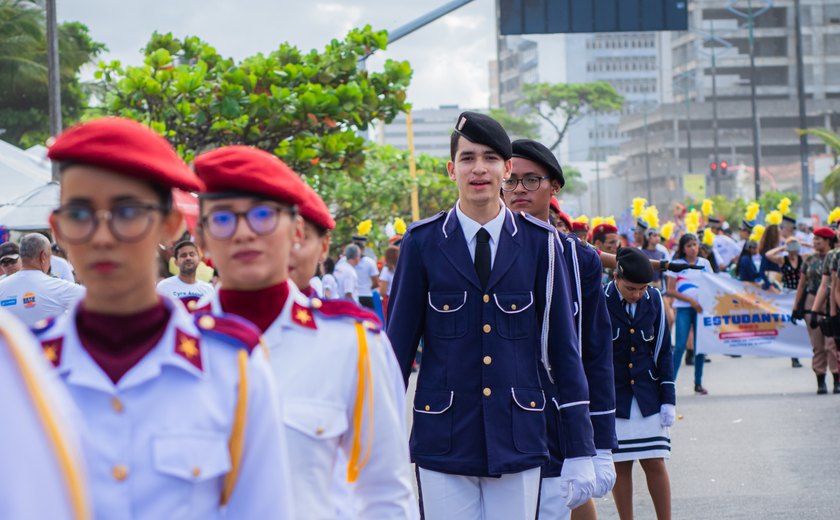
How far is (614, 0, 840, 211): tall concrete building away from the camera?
360 ft

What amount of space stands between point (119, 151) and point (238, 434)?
54cm

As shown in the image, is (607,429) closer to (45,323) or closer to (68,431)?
(45,323)

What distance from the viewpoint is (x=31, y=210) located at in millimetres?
18500

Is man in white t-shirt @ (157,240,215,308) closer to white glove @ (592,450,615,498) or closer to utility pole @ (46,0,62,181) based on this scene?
white glove @ (592,450,615,498)

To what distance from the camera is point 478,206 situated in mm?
5109

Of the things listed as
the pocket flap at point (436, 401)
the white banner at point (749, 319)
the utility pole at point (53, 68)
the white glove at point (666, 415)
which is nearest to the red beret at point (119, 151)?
the pocket flap at point (436, 401)

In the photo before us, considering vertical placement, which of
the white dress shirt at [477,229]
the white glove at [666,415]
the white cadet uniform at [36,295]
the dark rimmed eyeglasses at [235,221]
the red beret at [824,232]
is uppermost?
the dark rimmed eyeglasses at [235,221]

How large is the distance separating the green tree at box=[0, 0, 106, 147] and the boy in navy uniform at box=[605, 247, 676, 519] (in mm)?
39260

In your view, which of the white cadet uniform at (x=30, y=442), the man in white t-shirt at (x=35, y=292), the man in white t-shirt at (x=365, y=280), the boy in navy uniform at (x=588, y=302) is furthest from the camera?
the man in white t-shirt at (x=365, y=280)

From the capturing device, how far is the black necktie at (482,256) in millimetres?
5062

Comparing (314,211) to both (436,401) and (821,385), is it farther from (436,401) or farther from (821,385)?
(821,385)

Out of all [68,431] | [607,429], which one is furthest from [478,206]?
[68,431]

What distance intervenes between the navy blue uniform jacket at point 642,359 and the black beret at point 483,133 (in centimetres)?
307

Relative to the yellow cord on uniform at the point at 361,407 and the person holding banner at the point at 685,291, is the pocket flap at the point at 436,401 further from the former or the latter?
the person holding banner at the point at 685,291
